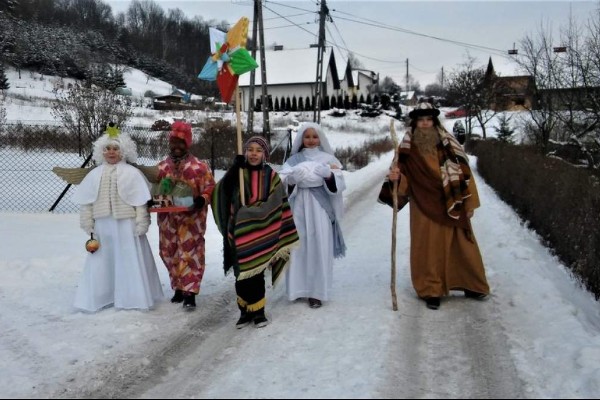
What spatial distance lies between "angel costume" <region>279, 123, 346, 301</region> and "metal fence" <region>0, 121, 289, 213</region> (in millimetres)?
7704

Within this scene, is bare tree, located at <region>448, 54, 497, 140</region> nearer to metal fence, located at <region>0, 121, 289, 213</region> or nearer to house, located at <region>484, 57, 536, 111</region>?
house, located at <region>484, 57, 536, 111</region>

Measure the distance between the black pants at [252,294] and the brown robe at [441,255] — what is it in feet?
5.26

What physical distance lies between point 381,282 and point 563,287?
77.3 inches

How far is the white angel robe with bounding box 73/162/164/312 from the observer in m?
5.19

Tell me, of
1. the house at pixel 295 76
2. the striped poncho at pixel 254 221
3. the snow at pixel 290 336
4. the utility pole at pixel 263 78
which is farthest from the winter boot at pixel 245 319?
the house at pixel 295 76

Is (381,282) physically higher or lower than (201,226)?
lower

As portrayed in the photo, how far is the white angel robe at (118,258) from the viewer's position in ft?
17.0

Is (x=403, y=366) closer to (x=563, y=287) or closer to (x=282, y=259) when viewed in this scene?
(x=282, y=259)

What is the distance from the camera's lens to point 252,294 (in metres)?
4.82

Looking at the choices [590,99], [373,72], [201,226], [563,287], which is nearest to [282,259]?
[201,226]

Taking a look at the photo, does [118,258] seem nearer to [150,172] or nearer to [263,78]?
[150,172]

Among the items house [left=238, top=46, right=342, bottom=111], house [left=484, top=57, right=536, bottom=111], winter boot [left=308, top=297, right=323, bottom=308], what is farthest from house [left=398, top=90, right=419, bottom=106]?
house [left=238, top=46, right=342, bottom=111]

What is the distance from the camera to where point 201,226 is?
5441 millimetres

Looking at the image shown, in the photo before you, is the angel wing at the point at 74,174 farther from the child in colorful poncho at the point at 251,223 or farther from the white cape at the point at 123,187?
the child in colorful poncho at the point at 251,223
